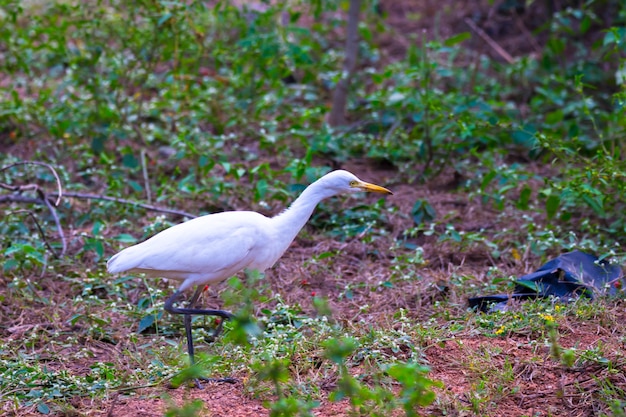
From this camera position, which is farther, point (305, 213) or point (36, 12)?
point (36, 12)

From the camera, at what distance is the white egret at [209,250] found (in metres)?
3.92

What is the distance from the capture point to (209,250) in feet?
12.9

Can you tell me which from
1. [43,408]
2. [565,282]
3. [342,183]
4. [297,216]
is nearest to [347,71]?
[342,183]

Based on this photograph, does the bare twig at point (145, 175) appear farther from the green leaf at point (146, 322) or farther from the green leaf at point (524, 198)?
the green leaf at point (524, 198)

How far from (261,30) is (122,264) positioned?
12.9 feet

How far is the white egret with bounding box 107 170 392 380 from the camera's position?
392 centimetres

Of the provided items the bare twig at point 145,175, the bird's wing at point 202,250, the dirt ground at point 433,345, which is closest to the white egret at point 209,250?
the bird's wing at point 202,250

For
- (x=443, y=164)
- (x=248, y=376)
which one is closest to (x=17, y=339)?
(x=248, y=376)

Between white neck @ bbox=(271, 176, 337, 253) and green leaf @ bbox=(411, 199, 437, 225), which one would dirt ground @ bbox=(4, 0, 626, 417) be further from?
white neck @ bbox=(271, 176, 337, 253)

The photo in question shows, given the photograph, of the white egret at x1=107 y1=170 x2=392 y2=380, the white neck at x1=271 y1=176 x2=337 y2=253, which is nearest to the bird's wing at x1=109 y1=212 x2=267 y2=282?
the white egret at x1=107 y1=170 x2=392 y2=380

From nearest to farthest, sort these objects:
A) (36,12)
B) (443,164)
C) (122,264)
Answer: (122,264), (443,164), (36,12)

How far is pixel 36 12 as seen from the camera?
9461 millimetres

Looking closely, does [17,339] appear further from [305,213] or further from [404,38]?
[404,38]

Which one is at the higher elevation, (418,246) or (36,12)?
(36,12)
